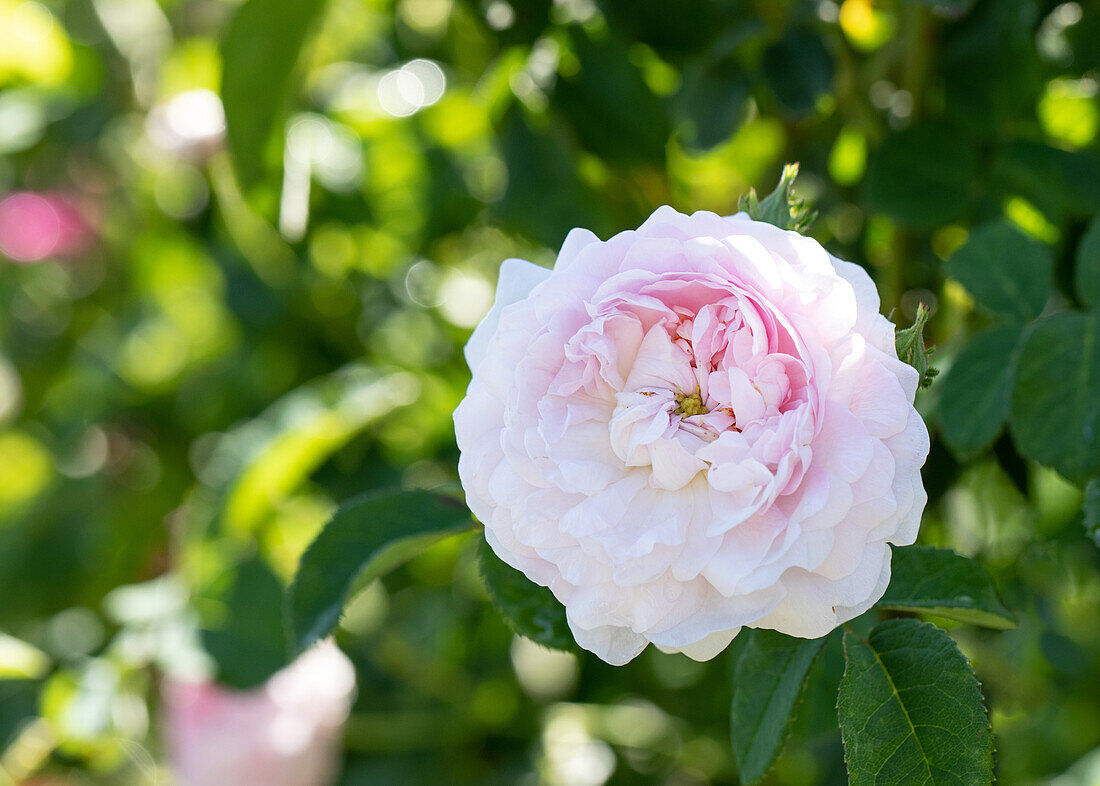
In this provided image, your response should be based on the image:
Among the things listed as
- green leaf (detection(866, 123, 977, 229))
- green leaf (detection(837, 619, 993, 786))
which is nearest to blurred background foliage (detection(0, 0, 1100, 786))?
green leaf (detection(866, 123, 977, 229))

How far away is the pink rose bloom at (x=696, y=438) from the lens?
30 centimetres

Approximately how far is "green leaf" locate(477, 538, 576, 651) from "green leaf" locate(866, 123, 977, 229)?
0.91 ft

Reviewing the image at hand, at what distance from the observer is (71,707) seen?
2.12 feet

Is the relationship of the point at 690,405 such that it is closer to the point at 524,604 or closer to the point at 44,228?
the point at 524,604

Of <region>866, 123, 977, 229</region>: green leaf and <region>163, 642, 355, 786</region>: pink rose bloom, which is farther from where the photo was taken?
<region>163, 642, 355, 786</region>: pink rose bloom

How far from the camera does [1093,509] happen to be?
367 millimetres

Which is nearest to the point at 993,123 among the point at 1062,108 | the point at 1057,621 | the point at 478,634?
the point at 1062,108

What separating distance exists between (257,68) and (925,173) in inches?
15.2

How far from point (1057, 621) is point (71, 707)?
2.31 feet

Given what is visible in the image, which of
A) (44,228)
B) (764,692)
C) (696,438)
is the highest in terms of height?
(696,438)

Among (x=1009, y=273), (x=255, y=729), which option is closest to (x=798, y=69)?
(x=1009, y=273)

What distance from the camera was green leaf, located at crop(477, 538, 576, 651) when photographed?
0.38 meters

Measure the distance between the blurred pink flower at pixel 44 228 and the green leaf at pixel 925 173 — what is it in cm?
122

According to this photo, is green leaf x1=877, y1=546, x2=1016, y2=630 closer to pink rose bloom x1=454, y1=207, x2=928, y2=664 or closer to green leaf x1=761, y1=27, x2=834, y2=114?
pink rose bloom x1=454, y1=207, x2=928, y2=664
